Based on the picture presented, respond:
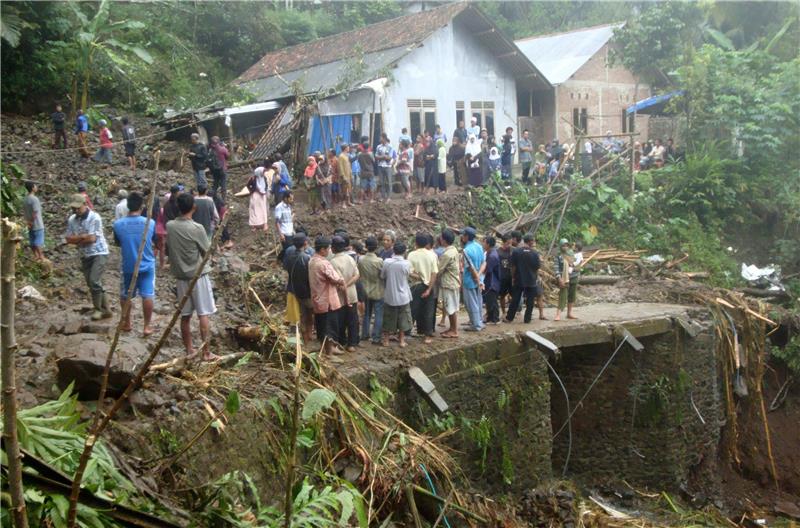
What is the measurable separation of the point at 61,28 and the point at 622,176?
15.9m

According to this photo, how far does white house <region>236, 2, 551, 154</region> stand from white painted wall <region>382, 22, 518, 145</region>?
0.03 meters

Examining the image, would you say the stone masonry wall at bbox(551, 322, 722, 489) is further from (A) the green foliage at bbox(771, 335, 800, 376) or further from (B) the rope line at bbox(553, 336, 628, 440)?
(A) the green foliage at bbox(771, 335, 800, 376)

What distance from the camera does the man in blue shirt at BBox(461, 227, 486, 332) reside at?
33.1ft

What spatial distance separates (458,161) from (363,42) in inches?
255

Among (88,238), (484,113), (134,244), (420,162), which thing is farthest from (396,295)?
(484,113)

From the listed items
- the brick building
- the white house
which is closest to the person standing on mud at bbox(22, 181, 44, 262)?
the white house

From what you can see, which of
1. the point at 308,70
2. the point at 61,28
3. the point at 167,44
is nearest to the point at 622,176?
the point at 308,70

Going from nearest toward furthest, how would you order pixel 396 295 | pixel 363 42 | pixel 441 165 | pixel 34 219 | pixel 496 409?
pixel 396 295 → pixel 496 409 → pixel 34 219 → pixel 441 165 → pixel 363 42

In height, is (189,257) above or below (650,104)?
below

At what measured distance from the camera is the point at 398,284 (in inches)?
365

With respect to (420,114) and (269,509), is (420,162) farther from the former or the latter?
(269,509)

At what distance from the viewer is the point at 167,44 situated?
27594 mm

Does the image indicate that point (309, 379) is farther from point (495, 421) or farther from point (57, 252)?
point (57, 252)

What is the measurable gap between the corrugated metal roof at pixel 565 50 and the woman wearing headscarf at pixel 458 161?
266 inches
